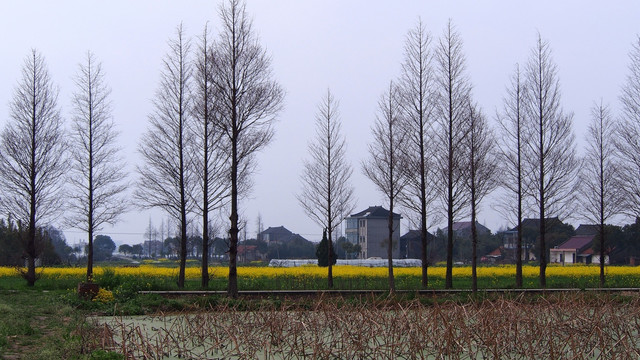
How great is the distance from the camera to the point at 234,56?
63.1 ft

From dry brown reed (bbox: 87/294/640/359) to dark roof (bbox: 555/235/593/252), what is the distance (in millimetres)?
59947

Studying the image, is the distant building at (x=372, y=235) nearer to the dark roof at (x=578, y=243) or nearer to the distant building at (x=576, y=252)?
the distant building at (x=576, y=252)

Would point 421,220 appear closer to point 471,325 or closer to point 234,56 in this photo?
point 234,56

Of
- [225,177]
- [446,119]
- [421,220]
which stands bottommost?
[421,220]

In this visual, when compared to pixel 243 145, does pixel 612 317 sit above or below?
below

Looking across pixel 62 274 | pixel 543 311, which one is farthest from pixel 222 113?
pixel 62 274

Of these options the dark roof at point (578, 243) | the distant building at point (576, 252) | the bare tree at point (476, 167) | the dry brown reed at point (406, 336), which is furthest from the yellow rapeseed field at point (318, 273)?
the dark roof at point (578, 243)

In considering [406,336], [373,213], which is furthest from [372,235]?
[406,336]

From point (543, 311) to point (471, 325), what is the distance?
81.6 inches

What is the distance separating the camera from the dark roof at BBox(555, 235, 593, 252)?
66.9m

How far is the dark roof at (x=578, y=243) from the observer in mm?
66944

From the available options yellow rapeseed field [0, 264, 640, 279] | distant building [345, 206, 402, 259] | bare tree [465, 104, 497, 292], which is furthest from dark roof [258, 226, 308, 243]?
bare tree [465, 104, 497, 292]

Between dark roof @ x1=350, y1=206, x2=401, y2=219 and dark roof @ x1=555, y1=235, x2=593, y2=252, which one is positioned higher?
dark roof @ x1=350, y1=206, x2=401, y2=219

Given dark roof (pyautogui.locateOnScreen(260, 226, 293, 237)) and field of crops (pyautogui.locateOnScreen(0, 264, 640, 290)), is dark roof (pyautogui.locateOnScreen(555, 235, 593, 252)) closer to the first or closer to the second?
field of crops (pyautogui.locateOnScreen(0, 264, 640, 290))
